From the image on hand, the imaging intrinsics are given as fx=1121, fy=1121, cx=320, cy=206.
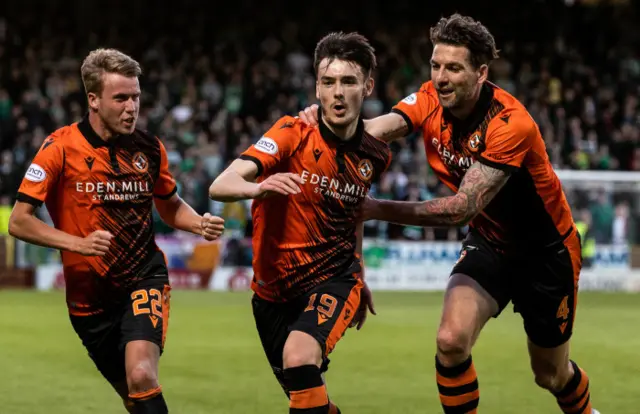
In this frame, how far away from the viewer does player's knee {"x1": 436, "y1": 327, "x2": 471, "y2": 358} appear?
614cm

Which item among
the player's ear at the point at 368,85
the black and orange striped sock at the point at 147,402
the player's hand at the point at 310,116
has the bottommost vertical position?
the black and orange striped sock at the point at 147,402

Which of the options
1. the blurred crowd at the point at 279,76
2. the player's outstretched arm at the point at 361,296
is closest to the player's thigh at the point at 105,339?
the player's outstretched arm at the point at 361,296

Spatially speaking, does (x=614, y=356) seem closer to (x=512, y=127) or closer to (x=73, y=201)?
(x=512, y=127)

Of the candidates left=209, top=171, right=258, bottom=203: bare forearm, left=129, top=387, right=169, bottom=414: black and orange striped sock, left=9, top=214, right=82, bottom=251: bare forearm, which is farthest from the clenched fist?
left=129, top=387, right=169, bottom=414: black and orange striped sock

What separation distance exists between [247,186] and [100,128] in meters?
1.33

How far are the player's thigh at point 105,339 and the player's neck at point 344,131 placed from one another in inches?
61.4

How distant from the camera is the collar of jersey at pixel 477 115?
6.29 metres

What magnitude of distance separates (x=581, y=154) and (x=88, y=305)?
59.5ft

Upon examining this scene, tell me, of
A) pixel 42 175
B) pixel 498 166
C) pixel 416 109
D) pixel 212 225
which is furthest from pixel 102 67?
pixel 498 166

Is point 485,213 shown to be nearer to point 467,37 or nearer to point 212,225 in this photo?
point 467,37

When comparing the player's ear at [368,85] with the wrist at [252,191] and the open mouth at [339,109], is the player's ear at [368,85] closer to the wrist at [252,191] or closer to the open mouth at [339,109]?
the open mouth at [339,109]

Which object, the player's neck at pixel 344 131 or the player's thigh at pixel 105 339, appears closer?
the player's neck at pixel 344 131

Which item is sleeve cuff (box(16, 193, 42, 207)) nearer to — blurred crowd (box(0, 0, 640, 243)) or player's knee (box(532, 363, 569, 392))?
player's knee (box(532, 363, 569, 392))

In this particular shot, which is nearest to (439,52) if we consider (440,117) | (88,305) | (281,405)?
(440,117)
